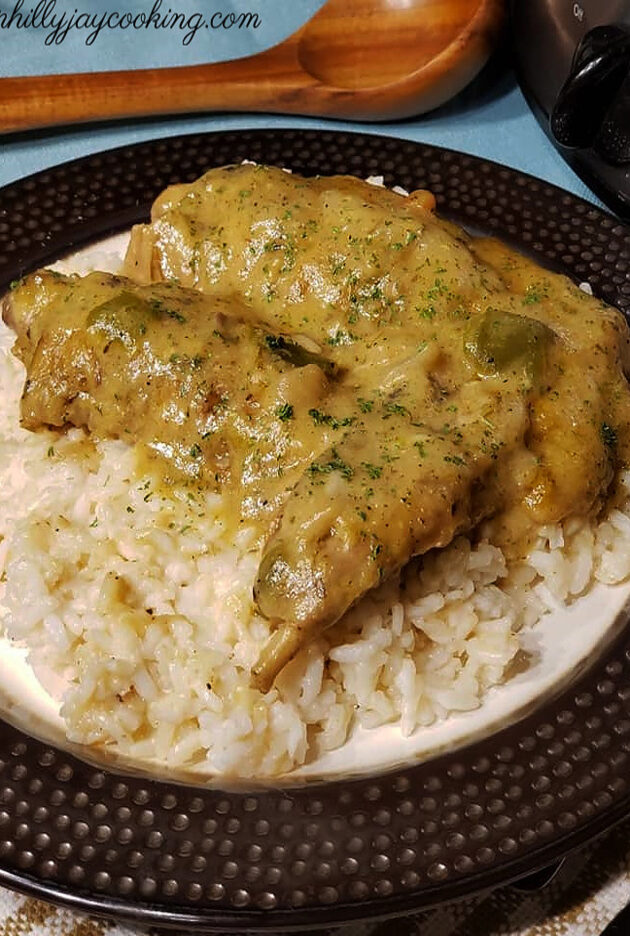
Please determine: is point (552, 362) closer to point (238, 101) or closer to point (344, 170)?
point (344, 170)

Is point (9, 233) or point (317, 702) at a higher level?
point (9, 233)

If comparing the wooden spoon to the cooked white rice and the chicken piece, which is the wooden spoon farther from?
the cooked white rice

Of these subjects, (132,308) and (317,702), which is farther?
(132,308)

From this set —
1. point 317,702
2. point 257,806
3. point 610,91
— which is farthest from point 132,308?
point 610,91

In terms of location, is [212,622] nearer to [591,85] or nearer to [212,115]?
[591,85]

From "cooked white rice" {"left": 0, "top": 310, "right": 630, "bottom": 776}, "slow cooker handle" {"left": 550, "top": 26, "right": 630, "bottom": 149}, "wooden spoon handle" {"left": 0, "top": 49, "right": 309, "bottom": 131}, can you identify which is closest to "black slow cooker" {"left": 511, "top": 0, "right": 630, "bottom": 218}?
"slow cooker handle" {"left": 550, "top": 26, "right": 630, "bottom": 149}

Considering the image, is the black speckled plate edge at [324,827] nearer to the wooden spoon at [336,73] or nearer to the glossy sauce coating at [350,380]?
the glossy sauce coating at [350,380]
